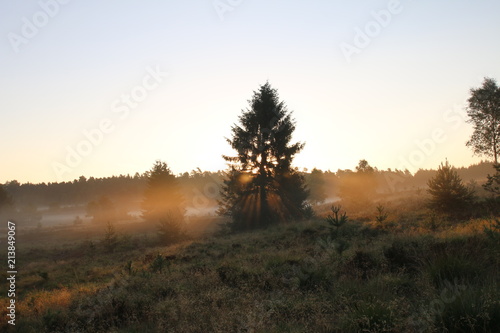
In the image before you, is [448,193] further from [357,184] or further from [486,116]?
[357,184]

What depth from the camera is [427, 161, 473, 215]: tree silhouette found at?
60.3ft

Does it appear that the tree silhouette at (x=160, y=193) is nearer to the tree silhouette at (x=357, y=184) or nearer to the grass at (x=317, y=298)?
the tree silhouette at (x=357, y=184)

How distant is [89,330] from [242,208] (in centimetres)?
2277

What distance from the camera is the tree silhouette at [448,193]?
18.4 m

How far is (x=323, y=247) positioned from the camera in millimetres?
12367

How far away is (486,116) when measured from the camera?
2980cm

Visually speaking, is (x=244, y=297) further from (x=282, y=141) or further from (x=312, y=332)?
(x=282, y=141)

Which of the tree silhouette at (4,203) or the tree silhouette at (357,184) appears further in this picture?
the tree silhouette at (4,203)

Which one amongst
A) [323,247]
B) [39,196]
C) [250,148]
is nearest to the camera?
[323,247]

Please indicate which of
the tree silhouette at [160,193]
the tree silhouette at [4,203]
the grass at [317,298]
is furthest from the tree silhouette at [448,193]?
the tree silhouette at [4,203]

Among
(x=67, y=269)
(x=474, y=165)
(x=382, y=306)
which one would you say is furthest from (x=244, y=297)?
(x=474, y=165)

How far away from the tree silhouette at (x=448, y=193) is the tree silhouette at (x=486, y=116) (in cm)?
1470

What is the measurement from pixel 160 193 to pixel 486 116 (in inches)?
1656

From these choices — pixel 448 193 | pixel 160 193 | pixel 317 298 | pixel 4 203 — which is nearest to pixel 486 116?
pixel 448 193
